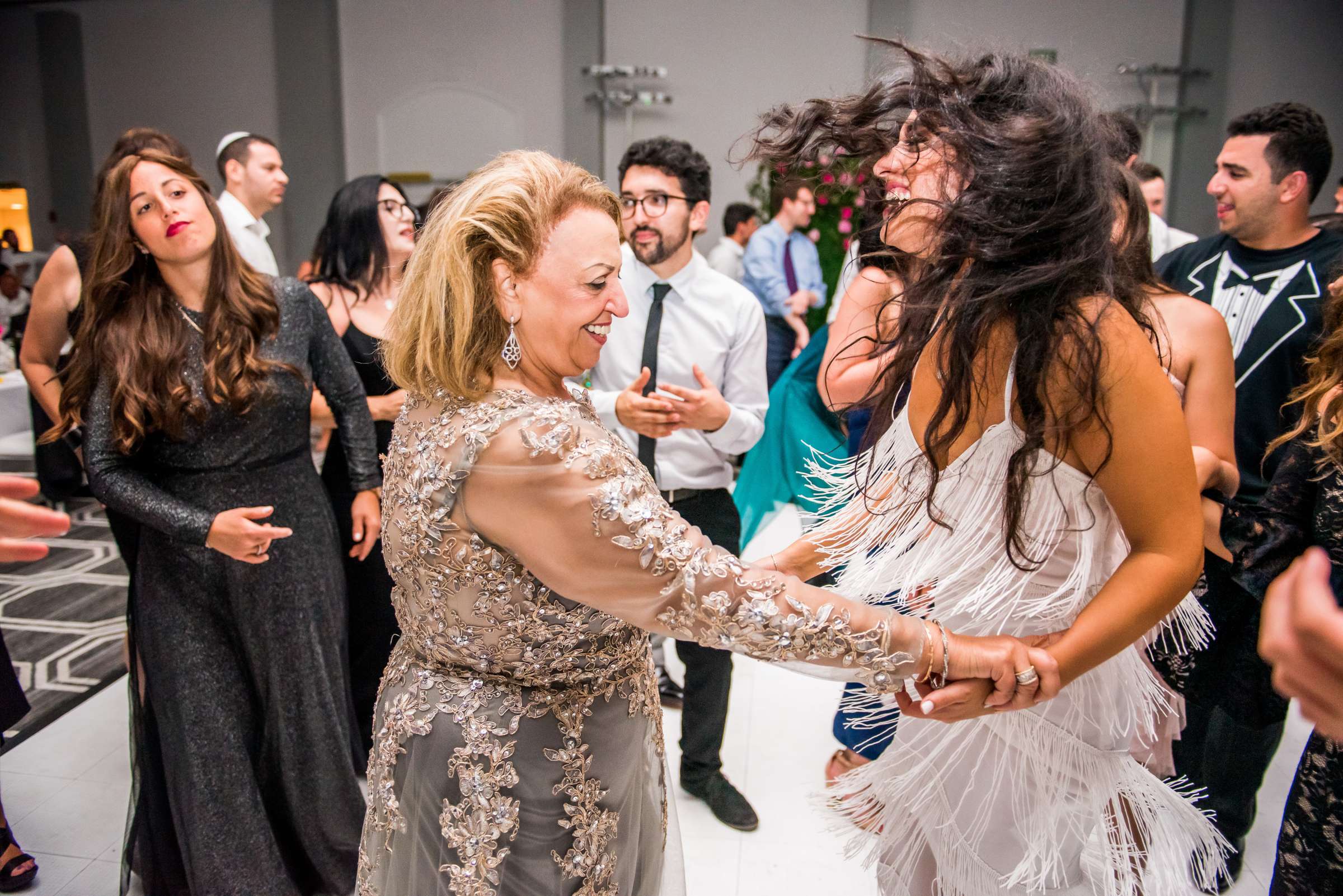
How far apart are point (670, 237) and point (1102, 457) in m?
1.81

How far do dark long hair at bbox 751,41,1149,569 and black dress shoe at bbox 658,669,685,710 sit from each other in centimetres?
225

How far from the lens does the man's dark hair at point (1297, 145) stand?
2.87 meters

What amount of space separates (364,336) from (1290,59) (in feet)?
29.1

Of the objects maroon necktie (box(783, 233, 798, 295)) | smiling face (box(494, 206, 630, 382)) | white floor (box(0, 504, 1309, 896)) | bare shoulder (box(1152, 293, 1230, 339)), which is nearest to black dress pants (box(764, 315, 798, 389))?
maroon necktie (box(783, 233, 798, 295))

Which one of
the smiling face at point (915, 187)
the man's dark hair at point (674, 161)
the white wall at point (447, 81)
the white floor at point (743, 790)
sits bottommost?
the white floor at point (743, 790)

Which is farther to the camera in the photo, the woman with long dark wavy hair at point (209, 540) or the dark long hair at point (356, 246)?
the dark long hair at point (356, 246)

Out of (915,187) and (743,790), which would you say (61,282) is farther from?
(915,187)

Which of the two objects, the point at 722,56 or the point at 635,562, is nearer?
the point at 635,562

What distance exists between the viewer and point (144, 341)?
211 cm

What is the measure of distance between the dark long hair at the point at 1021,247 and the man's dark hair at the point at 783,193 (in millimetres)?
5259

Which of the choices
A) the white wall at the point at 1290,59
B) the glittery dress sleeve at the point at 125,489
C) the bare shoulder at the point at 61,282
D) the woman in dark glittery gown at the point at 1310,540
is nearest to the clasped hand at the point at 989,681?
the woman in dark glittery gown at the point at 1310,540

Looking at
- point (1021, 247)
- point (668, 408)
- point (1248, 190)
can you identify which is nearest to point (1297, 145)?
point (1248, 190)

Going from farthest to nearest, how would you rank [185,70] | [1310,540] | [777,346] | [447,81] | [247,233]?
[185,70] < [447,81] < [777,346] < [247,233] < [1310,540]

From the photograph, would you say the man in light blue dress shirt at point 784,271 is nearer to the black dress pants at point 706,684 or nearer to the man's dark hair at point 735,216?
the man's dark hair at point 735,216
